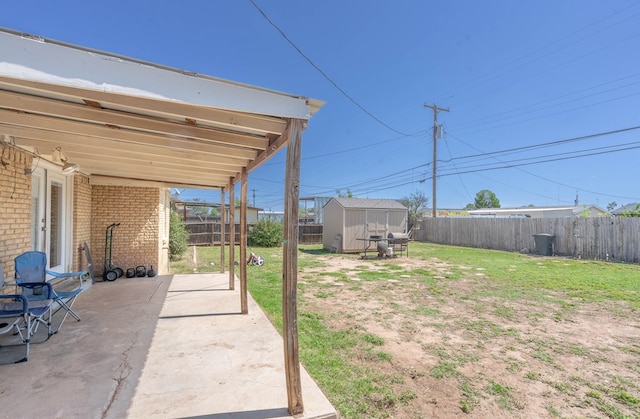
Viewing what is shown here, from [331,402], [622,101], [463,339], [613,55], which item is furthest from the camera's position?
[622,101]

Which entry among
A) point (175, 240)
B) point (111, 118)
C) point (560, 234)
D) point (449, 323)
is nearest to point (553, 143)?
point (560, 234)

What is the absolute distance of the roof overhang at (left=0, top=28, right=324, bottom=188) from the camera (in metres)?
1.57

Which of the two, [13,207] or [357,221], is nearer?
[13,207]

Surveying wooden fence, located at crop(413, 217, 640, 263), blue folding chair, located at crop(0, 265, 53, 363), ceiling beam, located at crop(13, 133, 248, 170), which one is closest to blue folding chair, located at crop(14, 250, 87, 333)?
blue folding chair, located at crop(0, 265, 53, 363)

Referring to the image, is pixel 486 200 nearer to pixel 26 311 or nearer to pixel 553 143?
pixel 553 143

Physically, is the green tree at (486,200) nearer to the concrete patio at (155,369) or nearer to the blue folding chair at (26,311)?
the concrete patio at (155,369)

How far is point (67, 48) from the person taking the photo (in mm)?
1593

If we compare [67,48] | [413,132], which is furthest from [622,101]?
[67,48]

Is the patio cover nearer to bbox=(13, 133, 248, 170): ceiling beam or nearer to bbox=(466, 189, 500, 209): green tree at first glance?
bbox=(13, 133, 248, 170): ceiling beam

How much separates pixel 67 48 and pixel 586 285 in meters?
9.46

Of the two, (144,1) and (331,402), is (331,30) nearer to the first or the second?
(144,1)

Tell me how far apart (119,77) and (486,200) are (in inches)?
2329

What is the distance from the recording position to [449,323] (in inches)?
177

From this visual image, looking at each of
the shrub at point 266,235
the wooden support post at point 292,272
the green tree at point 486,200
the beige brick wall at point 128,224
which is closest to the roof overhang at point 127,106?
the wooden support post at point 292,272
